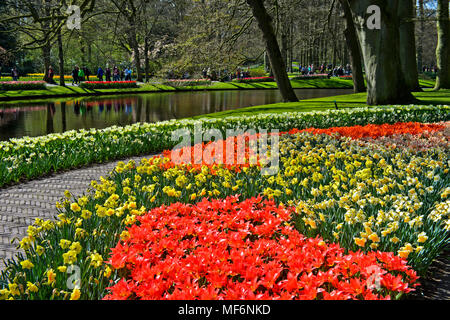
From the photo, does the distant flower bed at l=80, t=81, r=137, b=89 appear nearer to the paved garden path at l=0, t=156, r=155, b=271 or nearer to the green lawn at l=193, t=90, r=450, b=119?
the green lawn at l=193, t=90, r=450, b=119

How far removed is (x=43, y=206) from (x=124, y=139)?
10.5 ft

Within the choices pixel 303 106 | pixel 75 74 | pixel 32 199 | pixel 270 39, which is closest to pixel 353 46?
pixel 270 39

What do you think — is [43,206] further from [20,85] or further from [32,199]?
[20,85]

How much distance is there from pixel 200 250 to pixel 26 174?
4.75m

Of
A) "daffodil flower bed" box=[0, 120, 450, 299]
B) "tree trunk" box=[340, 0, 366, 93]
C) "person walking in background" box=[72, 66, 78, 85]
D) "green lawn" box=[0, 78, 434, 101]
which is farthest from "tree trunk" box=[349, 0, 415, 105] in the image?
"person walking in background" box=[72, 66, 78, 85]

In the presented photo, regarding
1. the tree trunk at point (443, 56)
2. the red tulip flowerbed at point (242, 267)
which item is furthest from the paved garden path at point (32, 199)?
the tree trunk at point (443, 56)

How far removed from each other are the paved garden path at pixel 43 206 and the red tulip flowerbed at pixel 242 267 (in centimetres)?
44

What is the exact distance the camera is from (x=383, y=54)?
1241 cm

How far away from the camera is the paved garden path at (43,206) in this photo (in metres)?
3.20

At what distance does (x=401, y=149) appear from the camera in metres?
6.01

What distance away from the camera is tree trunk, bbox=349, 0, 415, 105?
480 inches

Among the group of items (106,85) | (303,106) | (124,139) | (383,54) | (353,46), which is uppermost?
(353,46)
